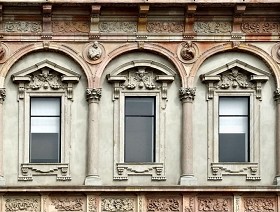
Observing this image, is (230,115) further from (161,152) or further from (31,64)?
(31,64)

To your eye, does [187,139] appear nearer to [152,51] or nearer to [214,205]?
[214,205]

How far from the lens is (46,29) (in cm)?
4528

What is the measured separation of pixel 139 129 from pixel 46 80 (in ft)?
9.77

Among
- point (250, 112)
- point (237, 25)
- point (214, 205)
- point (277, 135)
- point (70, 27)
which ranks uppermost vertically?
point (237, 25)

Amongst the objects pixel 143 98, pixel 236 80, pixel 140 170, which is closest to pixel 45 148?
pixel 140 170

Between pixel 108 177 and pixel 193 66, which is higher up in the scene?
pixel 193 66

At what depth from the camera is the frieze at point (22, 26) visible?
45250 mm

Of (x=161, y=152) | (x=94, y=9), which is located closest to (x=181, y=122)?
(x=161, y=152)

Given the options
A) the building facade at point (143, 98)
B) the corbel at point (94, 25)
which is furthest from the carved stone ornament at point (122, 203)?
the corbel at point (94, 25)

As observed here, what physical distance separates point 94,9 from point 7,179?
5366mm

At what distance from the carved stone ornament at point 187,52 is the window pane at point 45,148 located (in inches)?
164

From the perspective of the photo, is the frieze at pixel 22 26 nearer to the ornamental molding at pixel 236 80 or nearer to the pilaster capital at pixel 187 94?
the pilaster capital at pixel 187 94

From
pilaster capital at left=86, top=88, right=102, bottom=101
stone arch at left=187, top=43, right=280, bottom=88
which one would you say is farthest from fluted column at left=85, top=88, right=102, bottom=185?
stone arch at left=187, top=43, right=280, bottom=88

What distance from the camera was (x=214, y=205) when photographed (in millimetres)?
44469
